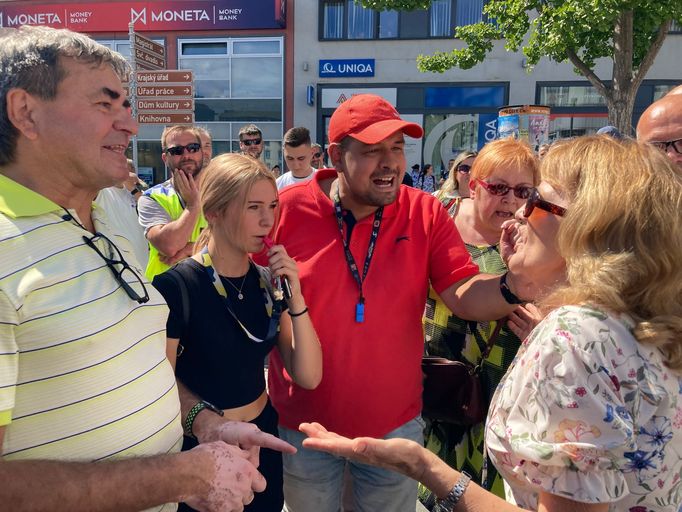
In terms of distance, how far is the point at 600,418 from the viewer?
3.58ft

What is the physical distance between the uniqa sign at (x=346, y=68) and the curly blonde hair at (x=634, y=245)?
16263 mm

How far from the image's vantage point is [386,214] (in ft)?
7.72

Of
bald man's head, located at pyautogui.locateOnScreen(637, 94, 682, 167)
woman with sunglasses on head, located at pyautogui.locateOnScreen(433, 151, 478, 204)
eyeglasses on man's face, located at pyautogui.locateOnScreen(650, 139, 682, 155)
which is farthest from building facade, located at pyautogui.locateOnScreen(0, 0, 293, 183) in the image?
eyeglasses on man's face, located at pyautogui.locateOnScreen(650, 139, 682, 155)

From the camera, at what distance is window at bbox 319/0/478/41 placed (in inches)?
631

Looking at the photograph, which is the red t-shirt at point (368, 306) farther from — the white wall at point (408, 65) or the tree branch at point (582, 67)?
the white wall at point (408, 65)

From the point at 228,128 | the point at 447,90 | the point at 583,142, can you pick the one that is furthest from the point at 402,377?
the point at 228,128

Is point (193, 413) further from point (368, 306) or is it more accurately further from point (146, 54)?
point (146, 54)

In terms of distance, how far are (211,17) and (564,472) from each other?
60.6 ft

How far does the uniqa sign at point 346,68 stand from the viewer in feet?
54.0

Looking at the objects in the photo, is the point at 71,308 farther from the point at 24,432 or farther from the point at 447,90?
the point at 447,90

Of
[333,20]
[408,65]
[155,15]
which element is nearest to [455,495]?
[408,65]

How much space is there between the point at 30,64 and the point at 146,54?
780 cm

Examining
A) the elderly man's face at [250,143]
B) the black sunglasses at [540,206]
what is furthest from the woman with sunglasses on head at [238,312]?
the elderly man's face at [250,143]

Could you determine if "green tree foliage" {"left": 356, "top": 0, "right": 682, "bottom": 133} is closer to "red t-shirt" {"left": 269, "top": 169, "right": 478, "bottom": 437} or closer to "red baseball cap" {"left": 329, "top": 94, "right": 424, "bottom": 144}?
"red baseball cap" {"left": 329, "top": 94, "right": 424, "bottom": 144}
